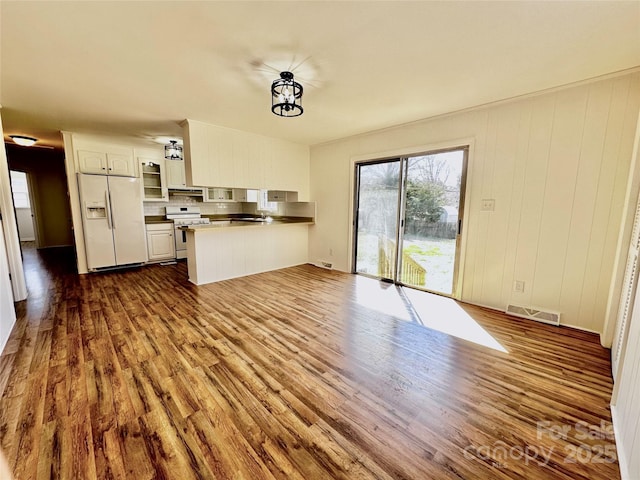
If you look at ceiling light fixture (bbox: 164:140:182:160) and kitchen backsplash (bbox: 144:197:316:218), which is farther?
kitchen backsplash (bbox: 144:197:316:218)

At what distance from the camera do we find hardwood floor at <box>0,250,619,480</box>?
49.3 inches

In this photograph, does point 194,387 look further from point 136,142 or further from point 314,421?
point 136,142

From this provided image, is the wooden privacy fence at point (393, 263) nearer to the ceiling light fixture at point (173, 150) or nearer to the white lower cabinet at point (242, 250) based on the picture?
the white lower cabinet at point (242, 250)

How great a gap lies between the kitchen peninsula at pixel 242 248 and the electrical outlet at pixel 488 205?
3.13 metres

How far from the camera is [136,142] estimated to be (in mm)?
4918

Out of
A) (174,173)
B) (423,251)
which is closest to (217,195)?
(174,173)

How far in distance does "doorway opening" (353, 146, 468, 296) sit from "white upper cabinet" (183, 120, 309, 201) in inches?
52.5

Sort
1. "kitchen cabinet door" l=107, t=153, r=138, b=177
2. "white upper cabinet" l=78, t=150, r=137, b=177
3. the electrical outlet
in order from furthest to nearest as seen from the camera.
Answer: "kitchen cabinet door" l=107, t=153, r=138, b=177 → "white upper cabinet" l=78, t=150, r=137, b=177 → the electrical outlet

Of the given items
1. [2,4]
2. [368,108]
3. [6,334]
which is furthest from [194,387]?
[368,108]

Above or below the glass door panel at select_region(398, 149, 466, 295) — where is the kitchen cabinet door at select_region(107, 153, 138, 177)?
above

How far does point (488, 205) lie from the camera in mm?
3061

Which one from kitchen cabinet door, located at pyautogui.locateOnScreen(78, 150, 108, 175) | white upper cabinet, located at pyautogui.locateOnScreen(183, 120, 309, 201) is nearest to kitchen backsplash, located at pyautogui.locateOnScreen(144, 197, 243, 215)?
kitchen cabinet door, located at pyautogui.locateOnScreen(78, 150, 108, 175)

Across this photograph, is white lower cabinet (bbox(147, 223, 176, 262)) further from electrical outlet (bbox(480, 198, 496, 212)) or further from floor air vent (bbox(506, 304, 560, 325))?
floor air vent (bbox(506, 304, 560, 325))

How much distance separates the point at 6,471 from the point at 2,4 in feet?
8.27
